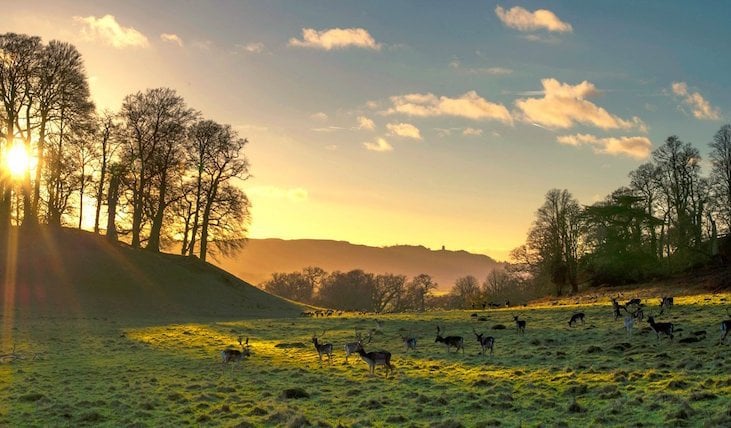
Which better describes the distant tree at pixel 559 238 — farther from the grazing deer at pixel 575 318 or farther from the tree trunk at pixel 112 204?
the tree trunk at pixel 112 204

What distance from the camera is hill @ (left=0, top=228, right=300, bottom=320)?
43.9 m

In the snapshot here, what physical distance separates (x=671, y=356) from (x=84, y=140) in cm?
5583

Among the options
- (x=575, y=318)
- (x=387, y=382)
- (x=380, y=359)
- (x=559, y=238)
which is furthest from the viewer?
(x=559, y=238)

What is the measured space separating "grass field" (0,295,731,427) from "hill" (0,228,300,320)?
505 inches

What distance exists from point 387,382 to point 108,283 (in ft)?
131

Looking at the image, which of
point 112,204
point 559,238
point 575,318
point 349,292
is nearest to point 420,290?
point 349,292

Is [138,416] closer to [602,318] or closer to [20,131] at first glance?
[602,318]

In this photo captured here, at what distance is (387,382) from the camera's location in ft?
61.5

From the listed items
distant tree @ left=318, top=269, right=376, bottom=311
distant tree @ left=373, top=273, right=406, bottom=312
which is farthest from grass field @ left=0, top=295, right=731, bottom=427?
distant tree @ left=373, top=273, right=406, bottom=312

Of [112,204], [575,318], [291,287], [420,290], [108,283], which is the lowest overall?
[420,290]

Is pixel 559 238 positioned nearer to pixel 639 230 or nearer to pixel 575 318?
pixel 639 230

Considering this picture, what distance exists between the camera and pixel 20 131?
163 ft

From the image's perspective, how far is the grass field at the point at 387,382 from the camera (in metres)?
13.5

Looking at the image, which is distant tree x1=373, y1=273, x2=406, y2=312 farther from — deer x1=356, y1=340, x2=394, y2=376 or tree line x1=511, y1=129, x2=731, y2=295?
deer x1=356, y1=340, x2=394, y2=376
